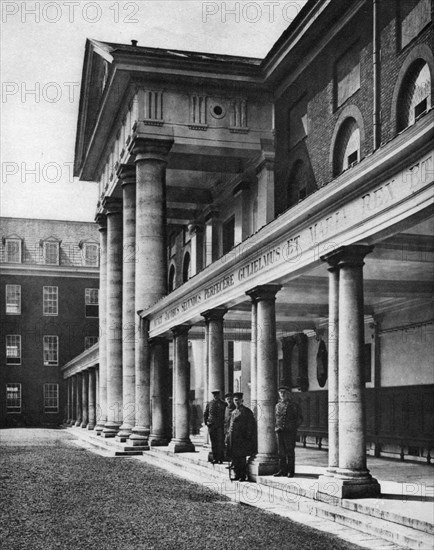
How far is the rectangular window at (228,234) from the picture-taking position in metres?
37.5

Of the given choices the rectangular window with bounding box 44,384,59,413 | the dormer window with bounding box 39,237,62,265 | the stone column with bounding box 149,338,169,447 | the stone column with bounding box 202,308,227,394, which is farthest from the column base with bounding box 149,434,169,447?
the dormer window with bounding box 39,237,62,265

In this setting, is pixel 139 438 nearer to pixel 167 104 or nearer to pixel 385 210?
pixel 167 104

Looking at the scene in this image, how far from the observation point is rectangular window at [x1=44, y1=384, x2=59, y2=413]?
68.7 metres

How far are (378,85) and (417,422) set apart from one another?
8.69 meters

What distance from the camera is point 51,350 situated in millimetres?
70500

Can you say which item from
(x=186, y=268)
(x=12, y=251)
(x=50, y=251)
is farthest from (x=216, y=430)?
(x=50, y=251)

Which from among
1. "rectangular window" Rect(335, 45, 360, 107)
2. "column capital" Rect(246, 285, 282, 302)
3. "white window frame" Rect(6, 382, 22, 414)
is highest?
"rectangular window" Rect(335, 45, 360, 107)

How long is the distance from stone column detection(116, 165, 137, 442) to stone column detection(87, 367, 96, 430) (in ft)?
58.6

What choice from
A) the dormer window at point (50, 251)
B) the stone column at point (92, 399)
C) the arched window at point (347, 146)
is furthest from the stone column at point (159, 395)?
the dormer window at point (50, 251)

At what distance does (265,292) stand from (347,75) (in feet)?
32.7

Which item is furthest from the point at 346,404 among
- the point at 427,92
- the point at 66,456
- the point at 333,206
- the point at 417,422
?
the point at 66,456

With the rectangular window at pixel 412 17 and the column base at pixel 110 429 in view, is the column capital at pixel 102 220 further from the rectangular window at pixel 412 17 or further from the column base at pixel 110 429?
the rectangular window at pixel 412 17

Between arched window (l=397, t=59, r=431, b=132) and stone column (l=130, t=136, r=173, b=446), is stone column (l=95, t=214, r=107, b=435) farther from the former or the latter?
arched window (l=397, t=59, r=431, b=132)

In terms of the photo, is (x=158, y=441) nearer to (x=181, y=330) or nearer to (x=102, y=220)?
(x=181, y=330)
